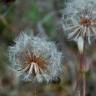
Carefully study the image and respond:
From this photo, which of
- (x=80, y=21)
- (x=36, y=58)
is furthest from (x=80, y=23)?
(x=36, y=58)

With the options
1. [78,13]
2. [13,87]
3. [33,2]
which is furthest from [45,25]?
[78,13]

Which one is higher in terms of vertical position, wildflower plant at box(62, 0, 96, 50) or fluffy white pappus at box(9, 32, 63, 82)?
wildflower plant at box(62, 0, 96, 50)

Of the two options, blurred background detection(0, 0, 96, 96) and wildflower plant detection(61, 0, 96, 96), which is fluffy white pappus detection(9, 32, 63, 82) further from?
blurred background detection(0, 0, 96, 96)

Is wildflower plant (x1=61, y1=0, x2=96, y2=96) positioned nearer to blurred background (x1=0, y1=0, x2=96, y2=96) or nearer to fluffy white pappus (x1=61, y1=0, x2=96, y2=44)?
fluffy white pappus (x1=61, y1=0, x2=96, y2=44)

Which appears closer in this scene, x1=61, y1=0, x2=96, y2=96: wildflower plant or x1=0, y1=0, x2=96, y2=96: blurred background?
x1=61, y1=0, x2=96, y2=96: wildflower plant

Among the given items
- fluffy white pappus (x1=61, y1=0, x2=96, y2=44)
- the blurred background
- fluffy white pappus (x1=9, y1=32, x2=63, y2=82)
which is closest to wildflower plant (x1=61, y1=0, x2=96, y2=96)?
fluffy white pappus (x1=61, y1=0, x2=96, y2=44)

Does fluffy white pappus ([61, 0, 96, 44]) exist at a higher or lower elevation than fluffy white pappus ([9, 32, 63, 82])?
higher
